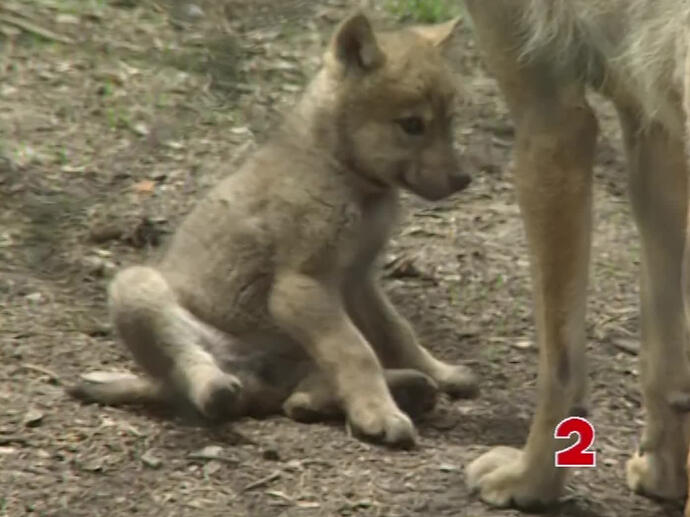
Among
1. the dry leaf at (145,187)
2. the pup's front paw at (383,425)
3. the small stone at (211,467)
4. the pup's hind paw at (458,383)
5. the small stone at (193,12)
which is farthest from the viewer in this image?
the dry leaf at (145,187)

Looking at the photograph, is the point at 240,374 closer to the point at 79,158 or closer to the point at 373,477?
the point at 373,477

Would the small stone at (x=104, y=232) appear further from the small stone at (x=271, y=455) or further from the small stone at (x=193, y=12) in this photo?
the small stone at (x=193, y=12)

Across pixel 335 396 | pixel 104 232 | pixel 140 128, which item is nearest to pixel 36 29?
pixel 140 128

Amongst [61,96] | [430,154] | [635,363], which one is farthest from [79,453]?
[61,96]

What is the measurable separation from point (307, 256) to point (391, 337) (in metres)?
0.36

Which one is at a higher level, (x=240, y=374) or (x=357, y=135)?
(x=357, y=135)

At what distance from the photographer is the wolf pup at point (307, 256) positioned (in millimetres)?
3633

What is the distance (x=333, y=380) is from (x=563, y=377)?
57 centimetres

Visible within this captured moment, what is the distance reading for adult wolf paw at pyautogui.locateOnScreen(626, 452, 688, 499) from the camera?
3412 millimetres

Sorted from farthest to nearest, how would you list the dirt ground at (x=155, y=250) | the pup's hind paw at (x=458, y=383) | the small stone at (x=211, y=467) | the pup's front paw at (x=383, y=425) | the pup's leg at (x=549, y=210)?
the pup's hind paw at (x=458, y=383) < the pup's front paw at (x=383, y=425) < the small stone at (x=211, y=467) < the dirt ground at (x=155, y=250) < the pup's leg at (x=549, y=210)

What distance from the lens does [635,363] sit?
4102 mm

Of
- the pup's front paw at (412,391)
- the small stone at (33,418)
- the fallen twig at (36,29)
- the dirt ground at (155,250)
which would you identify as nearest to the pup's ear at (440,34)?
the dirt ground at (155,250)

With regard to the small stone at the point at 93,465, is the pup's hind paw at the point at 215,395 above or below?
above

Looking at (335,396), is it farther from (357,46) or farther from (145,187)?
(145,187)
